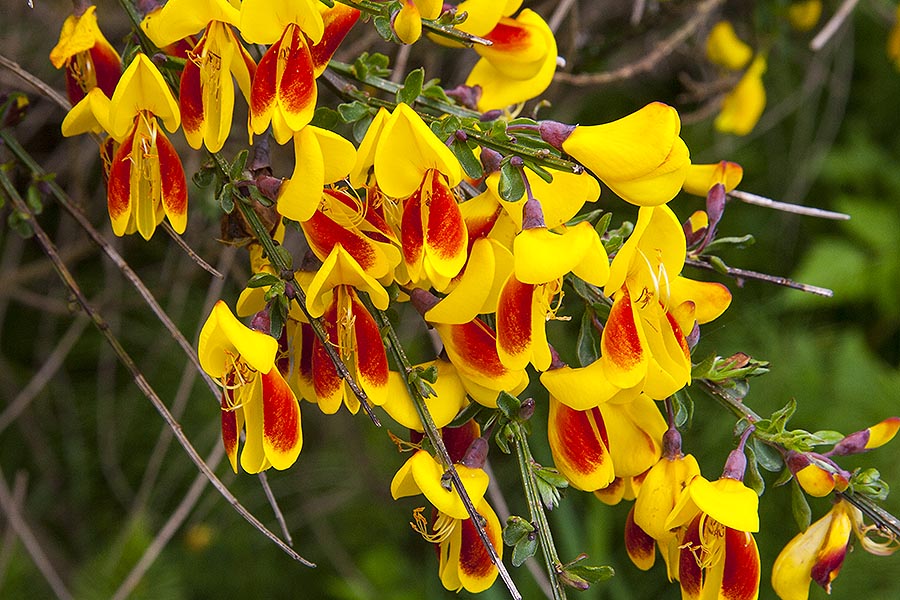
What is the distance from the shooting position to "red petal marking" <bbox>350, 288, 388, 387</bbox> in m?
0.47

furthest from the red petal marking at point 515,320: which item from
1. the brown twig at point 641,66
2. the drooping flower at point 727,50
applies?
the drooping flower at point 727,50

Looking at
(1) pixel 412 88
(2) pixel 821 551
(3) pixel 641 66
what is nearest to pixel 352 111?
(1) pixel 412 88

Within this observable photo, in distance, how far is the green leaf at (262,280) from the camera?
1.55 ft

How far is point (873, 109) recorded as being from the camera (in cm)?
198

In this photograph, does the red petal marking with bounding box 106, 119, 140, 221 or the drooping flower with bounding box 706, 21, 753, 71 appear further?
the drooping flower with bounding box 706, 21, 753, 71

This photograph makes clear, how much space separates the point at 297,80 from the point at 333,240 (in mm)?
79

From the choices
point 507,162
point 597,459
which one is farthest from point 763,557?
point 507,162

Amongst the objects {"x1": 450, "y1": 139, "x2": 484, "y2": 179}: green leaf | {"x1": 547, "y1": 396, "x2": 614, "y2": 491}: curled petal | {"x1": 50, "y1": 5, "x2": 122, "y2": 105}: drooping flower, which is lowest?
{"x1": 547, "y1": 396, "x2": 614, "y2": 491}: curled petal

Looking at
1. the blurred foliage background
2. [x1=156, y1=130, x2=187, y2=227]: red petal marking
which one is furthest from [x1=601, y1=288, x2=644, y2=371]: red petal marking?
the blurred foliage background

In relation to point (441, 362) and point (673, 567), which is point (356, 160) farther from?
point (673, 567)

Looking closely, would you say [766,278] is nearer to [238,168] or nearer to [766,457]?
[766,457]

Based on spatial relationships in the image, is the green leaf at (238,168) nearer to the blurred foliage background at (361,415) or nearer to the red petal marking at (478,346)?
the red petal marking at (478,346)

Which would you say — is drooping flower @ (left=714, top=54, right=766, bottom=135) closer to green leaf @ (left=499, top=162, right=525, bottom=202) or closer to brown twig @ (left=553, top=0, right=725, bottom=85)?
brown twig @ (left=553, top=0, right=725, bottom=85)

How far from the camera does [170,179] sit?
0.50 metres
